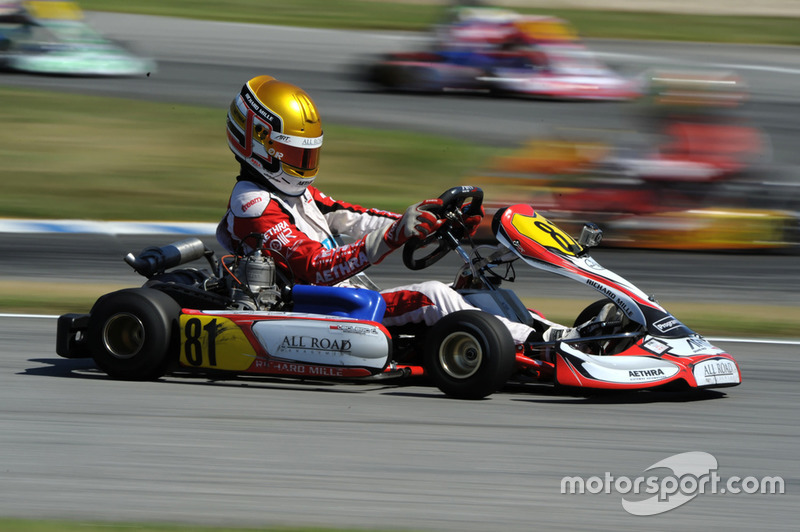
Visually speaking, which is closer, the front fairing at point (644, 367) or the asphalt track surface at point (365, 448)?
the asphalt track surface at point (365, 448)

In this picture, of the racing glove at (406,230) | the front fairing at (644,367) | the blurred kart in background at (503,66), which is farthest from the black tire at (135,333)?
the blurred kart in background at (503,66)

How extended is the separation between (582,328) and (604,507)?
58.1 inches

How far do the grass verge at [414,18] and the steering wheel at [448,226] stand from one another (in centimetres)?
1808

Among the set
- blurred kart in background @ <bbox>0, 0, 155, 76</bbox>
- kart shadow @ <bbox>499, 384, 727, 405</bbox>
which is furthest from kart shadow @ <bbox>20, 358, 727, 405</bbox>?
blurred kart in background @ <bbox>0, 0, 155, 76</bbox>

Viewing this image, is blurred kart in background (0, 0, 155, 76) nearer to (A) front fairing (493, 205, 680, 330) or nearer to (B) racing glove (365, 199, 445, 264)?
(B) racing glove (365, 199, 445, 264)

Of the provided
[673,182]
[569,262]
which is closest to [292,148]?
[569,262]

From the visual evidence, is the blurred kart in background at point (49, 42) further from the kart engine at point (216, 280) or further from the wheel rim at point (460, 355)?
the wheel rim at point (460, 355)

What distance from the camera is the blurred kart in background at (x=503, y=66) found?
15.7m

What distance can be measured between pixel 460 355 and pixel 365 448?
0.77 meters

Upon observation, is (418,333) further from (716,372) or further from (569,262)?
(716,372)

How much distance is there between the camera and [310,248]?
5180 millimetres

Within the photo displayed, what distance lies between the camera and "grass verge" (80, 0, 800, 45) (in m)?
22.9

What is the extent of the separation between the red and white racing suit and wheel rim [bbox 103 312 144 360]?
62 centimetres

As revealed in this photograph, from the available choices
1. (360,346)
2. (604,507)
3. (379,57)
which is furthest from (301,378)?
(379,57)
